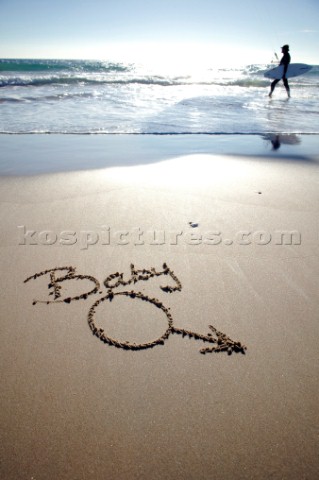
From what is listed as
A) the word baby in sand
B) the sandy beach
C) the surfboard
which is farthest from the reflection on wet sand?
the surfboard

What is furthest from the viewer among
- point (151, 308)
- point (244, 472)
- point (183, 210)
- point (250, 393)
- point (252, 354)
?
point (183, 210)

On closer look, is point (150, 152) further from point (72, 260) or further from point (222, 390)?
point (222, 390)

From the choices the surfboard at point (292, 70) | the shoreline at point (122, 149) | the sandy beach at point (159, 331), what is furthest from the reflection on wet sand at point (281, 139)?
the surfboard at point (292, 70)

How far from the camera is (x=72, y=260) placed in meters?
2.24

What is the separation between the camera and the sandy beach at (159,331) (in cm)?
120

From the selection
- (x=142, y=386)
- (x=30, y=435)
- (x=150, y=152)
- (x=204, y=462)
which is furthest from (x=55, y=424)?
(x=150, y=152)

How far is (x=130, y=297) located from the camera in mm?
1920

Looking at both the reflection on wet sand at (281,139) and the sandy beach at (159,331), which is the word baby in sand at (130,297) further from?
the reflection on wet sand at (281,139)

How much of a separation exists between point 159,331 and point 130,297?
32 centimetres

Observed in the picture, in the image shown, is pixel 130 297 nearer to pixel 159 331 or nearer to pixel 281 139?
pixel 159 331

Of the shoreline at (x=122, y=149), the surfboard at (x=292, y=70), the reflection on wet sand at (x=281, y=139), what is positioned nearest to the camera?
the shoreline at (x=122, y=149)

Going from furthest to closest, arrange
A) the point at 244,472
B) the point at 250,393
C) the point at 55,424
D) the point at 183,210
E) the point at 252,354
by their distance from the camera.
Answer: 1. the point at 183,210
2. the point at 252,354
3. the point at 250,393
4. the point at 55,424
5. the point at 244,472

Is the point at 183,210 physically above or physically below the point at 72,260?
above

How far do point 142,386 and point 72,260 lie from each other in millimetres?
Answer: 1099
